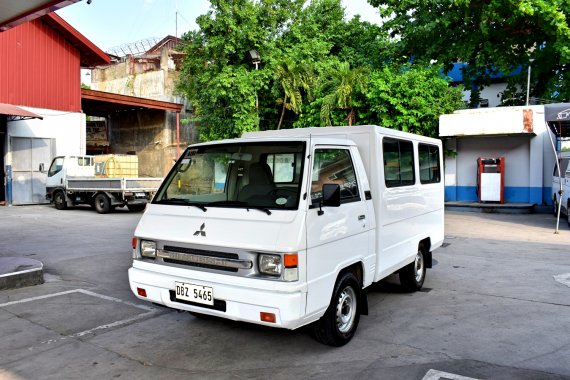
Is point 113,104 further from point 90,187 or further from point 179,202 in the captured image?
point 179,202

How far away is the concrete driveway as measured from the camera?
374 cm

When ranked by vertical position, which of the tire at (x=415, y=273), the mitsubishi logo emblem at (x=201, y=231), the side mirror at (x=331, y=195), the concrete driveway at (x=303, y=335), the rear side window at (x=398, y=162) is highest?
the rear side window at (x=398, y=162)

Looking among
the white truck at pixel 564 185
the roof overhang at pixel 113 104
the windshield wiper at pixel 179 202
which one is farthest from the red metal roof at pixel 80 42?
the white truck at pixel 564 185

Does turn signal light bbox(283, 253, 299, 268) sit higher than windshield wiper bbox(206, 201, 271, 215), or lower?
lower

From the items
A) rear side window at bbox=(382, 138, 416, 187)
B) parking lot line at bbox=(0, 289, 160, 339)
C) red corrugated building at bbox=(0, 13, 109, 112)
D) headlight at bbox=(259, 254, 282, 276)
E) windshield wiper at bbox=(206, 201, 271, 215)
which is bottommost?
parking lot line at bbox=(0, 289, 160, 339)

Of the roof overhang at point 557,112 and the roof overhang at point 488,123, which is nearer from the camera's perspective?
the roof overhang at point 557,112

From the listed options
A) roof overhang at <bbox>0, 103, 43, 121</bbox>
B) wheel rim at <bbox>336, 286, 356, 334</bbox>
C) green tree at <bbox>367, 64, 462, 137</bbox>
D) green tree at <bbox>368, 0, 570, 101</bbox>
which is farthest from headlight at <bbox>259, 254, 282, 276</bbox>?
A: roof overhang at <bbox>0, 103, 43, 121</bbox>

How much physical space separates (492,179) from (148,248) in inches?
610

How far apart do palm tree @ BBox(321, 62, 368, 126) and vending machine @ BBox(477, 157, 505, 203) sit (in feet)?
17.0

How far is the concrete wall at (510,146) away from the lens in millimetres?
16250

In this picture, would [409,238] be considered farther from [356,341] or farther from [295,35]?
[295,35]

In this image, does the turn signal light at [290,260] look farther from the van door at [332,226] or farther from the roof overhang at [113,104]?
the roof overhang at [113,104]

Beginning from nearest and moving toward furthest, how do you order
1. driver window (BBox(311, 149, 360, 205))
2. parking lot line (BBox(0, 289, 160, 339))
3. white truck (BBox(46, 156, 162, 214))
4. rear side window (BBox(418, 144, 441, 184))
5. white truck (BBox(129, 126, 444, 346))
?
white truck (BBox(129, 126, 444, 346))
driver window (BBox(311, 149, 360, 205))
parking lot line (BBox(0, 289, 160, 339))
rear side window (BBox(418, 144, 441, 184))
white truck (BBox(46, 156, 162, 214))

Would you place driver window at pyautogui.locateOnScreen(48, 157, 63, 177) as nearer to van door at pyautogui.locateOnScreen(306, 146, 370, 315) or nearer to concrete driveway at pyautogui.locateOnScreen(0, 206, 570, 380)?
concrete driveway at pyautogui.locateOnScreen(0, 206, 570, 380)
